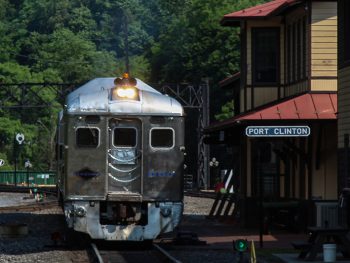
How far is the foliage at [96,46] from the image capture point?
3366 inches

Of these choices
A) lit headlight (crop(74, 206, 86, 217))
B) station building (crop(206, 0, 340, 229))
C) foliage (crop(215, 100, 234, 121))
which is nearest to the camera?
lit headlight (crop(74, 206, 86, 217))

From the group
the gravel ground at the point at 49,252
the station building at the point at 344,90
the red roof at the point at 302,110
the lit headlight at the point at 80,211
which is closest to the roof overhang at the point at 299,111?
the red roof at the point at 302,110

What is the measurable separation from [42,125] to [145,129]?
8825cm

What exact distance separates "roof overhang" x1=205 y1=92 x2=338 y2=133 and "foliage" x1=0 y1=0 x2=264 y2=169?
124 feet

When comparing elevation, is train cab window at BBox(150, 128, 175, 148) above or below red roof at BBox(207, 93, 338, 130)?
below

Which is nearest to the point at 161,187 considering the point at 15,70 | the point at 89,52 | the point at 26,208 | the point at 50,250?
the point at 50,250

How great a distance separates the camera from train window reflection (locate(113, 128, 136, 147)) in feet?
71.9

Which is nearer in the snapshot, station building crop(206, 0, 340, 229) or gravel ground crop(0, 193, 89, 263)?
gravel ground crop(0, 193, 89, 263)

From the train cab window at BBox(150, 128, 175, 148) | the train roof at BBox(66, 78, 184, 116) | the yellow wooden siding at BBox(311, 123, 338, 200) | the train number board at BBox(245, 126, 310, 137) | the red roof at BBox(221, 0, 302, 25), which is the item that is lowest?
the yellow wooden siding at BBox(311, 123, 338, 200)

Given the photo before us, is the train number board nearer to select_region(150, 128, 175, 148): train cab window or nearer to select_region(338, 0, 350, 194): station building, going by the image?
select_region(338, 0, 350, 194): station building

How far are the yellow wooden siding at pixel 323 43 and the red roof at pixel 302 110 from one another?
0.39 m

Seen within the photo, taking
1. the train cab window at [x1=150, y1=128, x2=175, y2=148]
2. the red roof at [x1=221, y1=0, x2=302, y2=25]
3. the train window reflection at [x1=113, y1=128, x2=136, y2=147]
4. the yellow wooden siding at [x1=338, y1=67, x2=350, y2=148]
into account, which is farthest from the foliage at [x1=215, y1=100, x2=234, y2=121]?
the train window reflection at [x1=113, y1=128, x2=136, y2=147]

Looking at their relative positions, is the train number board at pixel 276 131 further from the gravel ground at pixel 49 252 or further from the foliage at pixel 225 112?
the foliage at pixel 225 112

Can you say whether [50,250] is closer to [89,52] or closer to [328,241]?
[328,241]
